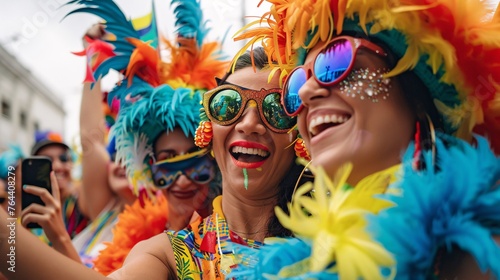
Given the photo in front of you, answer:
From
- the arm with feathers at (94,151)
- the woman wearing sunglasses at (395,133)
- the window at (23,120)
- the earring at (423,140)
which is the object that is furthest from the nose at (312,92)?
the window at (23,120)

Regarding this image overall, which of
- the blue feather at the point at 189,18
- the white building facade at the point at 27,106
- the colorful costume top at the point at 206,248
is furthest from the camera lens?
the white building facade at the point at 27,106

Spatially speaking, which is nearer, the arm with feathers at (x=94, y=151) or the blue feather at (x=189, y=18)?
the blue feather at (x=189, y=18)

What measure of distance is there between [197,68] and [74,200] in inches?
68.2

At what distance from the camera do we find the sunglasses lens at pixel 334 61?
1.44 meters

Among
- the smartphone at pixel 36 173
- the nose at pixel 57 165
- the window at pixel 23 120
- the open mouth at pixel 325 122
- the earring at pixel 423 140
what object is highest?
the open mouth at pixel 325 122

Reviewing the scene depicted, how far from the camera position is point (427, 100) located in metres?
1.48

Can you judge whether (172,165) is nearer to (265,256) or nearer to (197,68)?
(197,68)

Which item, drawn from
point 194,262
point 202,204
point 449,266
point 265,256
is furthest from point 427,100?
point 202,204

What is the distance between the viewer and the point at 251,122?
1.97 metres

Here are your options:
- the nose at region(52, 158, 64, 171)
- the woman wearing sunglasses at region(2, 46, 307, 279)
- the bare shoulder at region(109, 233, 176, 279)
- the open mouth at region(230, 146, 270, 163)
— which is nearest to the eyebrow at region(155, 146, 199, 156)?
the woman wearing sunglasses at region(2, 46, 307, 279)

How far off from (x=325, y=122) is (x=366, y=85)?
140mm

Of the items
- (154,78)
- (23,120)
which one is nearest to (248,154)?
(154,78)

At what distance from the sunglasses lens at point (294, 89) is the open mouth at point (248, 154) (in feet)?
1.25

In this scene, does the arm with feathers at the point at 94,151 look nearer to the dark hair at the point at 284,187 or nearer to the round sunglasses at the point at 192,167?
the round sunglasses at the point at 192,167
